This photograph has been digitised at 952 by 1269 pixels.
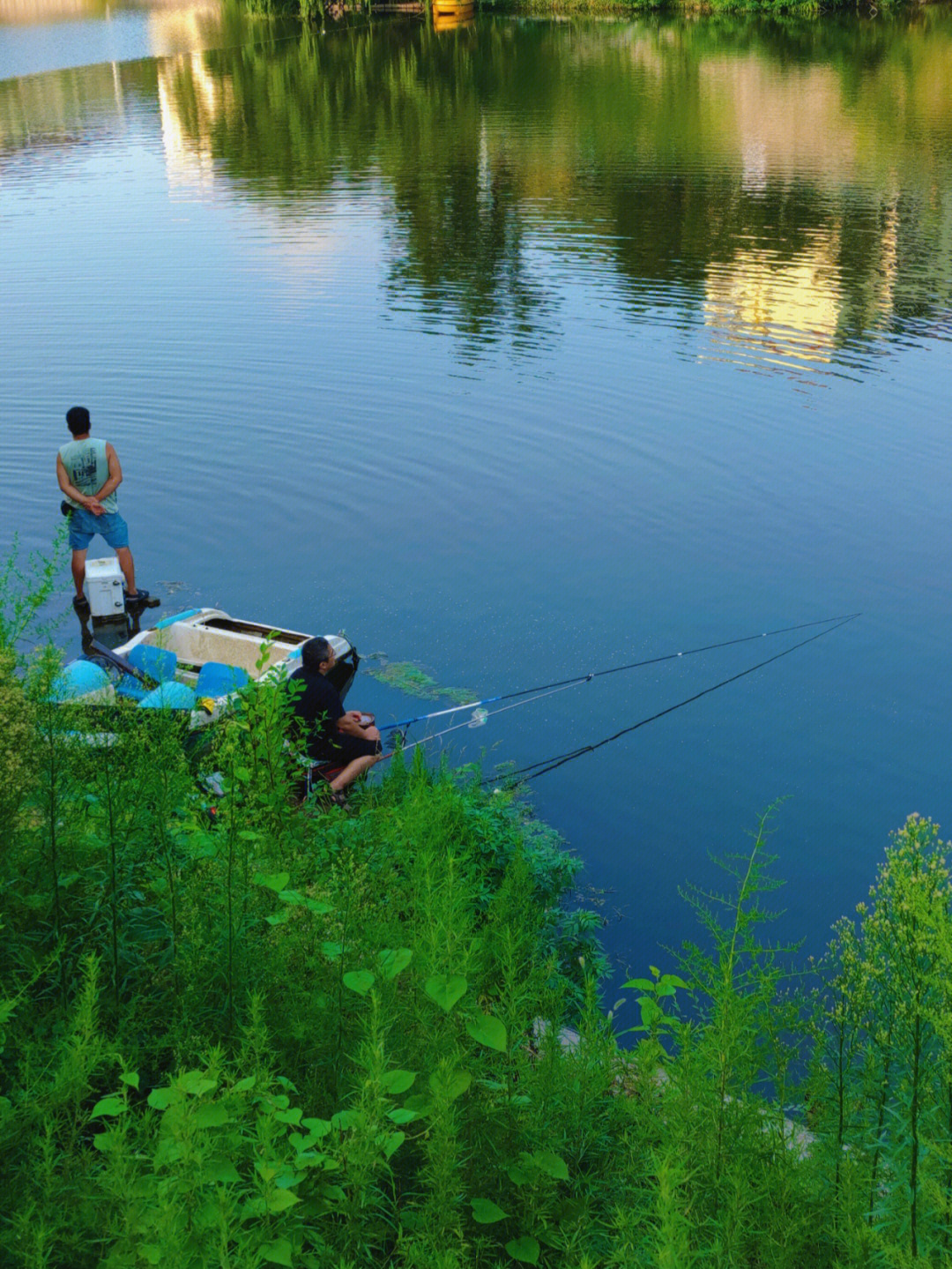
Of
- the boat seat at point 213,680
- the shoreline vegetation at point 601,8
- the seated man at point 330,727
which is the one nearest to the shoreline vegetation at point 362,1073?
the seated man at point 330,727

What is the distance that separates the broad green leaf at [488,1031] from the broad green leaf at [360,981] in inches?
13.7

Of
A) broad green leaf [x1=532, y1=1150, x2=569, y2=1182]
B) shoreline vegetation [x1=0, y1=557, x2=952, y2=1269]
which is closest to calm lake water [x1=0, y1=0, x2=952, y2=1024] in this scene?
shoreline vegetation [x1=0, y1=557, x2=952, y2=1269]

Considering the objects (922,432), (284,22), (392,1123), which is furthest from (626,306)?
(284,22)

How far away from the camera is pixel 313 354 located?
1866cm

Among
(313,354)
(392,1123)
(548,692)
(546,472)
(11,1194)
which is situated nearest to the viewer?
(11,1194)

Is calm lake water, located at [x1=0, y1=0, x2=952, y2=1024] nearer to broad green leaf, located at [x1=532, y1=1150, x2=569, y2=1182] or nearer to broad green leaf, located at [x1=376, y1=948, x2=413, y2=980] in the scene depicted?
broad green leaf, located at [x1=376, y1=948, x2=413, y2=980]

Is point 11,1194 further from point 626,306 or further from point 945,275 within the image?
point 945,275

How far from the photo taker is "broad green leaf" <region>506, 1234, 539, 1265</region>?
12.5ft

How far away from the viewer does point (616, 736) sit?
9469 millimetres

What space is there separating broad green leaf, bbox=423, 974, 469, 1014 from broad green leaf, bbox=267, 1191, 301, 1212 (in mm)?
829

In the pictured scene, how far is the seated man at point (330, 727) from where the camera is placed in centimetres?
786

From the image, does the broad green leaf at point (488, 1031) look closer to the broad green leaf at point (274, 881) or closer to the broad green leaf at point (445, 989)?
the broad green leaf at point (445, 989)

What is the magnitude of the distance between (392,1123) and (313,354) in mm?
15757

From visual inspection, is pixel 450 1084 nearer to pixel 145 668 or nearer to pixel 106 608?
pixel 145 668
